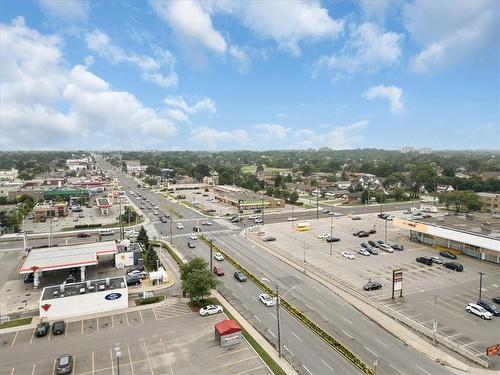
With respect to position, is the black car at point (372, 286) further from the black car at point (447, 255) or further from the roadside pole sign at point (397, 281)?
the black car at point (447, 255)

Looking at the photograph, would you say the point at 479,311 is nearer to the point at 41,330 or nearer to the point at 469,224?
the point at 469,224

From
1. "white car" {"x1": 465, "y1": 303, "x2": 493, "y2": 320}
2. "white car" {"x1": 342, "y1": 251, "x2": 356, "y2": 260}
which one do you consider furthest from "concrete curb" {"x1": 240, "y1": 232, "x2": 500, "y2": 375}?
"white car" {"x1": 342, "y1": 251, "x2": 356, "y2": 260}

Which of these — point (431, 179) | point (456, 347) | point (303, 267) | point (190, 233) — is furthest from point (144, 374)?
point (431, 179)

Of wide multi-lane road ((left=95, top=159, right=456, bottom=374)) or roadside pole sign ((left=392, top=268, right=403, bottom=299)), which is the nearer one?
wide multi-lane road ((left=95, top=159, right=456, bottom=374))

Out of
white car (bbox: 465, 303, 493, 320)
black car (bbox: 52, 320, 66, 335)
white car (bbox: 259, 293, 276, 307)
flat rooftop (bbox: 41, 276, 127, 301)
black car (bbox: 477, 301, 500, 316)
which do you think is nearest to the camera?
black car (bbox: 52, 320, 66, 335)

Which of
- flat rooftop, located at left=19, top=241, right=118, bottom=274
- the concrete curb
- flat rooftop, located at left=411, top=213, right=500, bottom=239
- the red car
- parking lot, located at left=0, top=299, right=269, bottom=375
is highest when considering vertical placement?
flat rooftop, located at left=411, top=213, right=500, bottom=239

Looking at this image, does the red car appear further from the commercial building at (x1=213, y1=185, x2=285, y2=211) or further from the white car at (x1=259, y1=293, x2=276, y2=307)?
the commercial building at (x1=213, y1=185, x2=285, y2=211)
